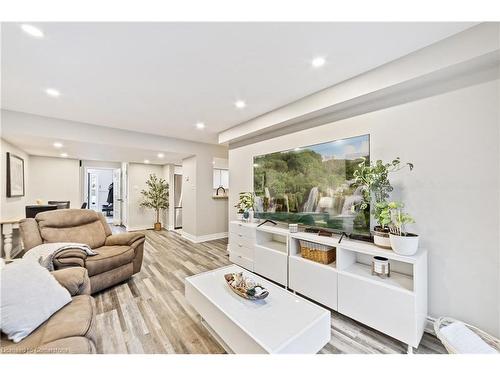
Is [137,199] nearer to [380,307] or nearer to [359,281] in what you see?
[359,281]

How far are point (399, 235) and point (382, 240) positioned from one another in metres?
0.17

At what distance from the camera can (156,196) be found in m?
6.11

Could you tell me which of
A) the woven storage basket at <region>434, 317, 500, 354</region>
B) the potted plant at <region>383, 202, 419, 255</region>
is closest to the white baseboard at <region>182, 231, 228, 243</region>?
the potted plant at <region>383, 202, 419, 255</region>

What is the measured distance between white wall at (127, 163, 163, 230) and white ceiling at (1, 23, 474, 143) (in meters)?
3.35

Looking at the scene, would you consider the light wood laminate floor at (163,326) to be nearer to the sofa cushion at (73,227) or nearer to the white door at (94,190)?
the sofa cushion at (73,227)

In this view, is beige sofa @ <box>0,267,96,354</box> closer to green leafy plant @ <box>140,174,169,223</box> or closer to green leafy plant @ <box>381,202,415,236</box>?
green leafy plant @ <box>381,202,415,236</box>

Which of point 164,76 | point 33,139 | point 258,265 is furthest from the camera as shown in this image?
point 33,139

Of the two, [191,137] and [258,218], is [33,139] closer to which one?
[191,137]

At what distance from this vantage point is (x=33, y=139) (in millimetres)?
3186

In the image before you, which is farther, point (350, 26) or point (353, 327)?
point (353, 327)

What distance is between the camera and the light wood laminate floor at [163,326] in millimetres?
1576

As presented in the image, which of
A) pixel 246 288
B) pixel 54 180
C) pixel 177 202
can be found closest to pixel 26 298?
pixel 246 288
